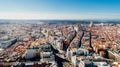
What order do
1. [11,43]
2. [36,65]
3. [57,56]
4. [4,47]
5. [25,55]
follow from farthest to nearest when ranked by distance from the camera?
1. [11,43]
2. [4,47]
3. [57,56]
4. [25,55]
5. [36,65]

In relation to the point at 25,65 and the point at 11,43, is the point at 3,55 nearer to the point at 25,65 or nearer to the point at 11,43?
the point at 25,65

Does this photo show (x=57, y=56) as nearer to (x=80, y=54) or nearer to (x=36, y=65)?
(x=80, y=54)

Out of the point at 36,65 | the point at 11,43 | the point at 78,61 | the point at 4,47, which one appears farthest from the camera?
the point at 11,43

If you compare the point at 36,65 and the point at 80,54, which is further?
the point at 80,54

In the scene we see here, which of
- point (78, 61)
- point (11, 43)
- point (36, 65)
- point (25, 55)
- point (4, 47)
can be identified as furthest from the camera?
point (11, 43)

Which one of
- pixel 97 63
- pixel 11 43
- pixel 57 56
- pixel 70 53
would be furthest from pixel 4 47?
pixel 97 63

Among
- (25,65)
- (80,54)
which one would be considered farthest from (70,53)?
(25,65)

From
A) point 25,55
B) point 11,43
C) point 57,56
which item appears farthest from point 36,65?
point 11,43

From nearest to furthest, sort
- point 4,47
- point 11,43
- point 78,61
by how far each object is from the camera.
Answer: point 78,61 → point 4,47 → point 11,43

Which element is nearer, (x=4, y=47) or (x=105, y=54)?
(x=105, y=54)
